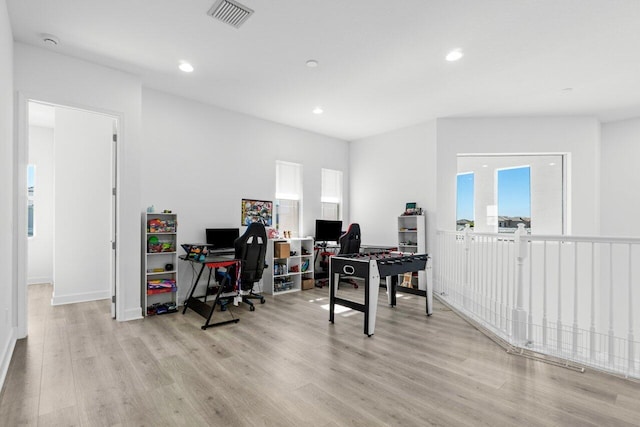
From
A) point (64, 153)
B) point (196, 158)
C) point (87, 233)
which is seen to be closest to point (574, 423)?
point (196, 158)

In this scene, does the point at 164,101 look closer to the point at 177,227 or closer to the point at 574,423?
the point at 177,227

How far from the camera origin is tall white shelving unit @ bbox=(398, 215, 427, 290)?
6.12 m

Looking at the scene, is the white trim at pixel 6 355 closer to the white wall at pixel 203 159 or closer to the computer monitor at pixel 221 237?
the white wall at pixel 203 159

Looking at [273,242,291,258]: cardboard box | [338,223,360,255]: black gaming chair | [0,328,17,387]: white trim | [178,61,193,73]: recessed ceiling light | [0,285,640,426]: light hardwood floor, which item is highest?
[178,61,193,73]: recessed ceiling light

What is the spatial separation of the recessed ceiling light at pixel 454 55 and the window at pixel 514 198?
11.2 feet

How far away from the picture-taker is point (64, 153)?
17.1 ft

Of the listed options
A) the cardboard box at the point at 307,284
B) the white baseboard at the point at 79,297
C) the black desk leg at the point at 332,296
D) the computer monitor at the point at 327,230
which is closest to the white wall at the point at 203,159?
the computer monitor at the point at 327,230

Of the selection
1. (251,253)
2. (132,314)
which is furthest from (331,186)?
(132,314)

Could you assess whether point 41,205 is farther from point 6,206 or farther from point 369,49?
point 369,49

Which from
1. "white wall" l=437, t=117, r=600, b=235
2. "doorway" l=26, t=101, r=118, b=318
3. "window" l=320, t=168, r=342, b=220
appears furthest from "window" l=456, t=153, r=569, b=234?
"doorway" l=26, t=101, r=118, b=318

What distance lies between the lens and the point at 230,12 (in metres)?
3.06

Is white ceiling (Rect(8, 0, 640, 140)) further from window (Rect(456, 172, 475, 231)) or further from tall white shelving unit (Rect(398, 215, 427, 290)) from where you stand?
tall white shelving unit (Rect(398, 215, 427, 290))

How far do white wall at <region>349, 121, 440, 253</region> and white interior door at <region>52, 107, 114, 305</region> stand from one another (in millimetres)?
4976

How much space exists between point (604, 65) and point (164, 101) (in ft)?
19.7
